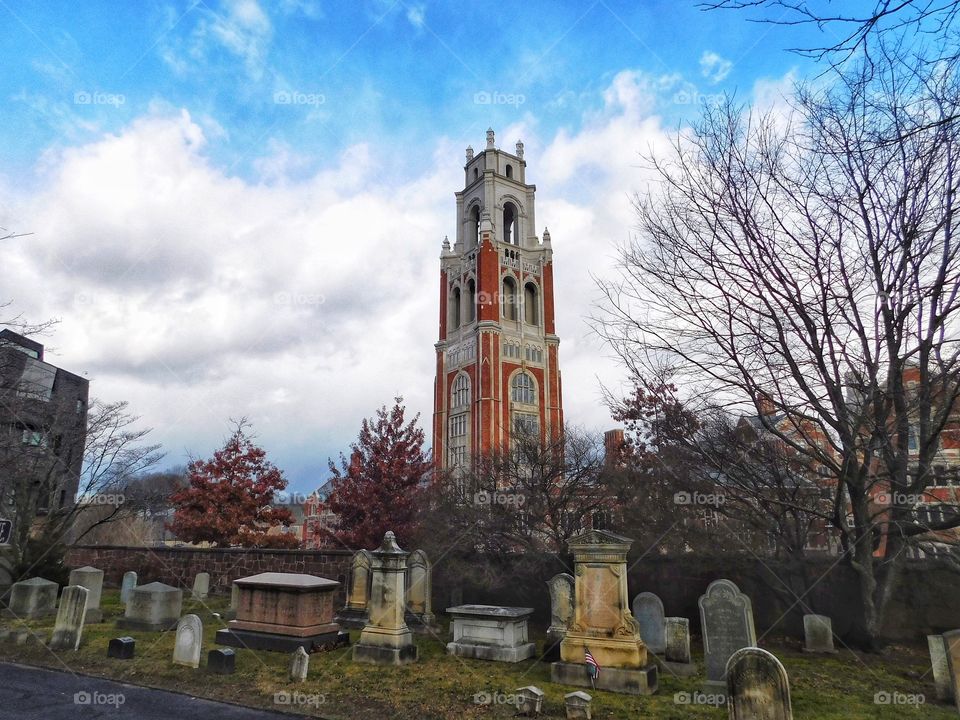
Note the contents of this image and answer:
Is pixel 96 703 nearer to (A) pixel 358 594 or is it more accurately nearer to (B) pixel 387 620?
(B) pixel 387 620

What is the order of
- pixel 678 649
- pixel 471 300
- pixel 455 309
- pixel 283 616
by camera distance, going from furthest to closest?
pixel 455 309
pixel 471 300
pixel 283 616
pixel 678 649

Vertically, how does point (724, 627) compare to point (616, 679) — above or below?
above

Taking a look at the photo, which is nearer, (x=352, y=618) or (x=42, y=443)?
(x=352, y=618)

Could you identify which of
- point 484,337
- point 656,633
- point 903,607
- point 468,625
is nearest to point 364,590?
point 468,625

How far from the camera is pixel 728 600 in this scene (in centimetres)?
888

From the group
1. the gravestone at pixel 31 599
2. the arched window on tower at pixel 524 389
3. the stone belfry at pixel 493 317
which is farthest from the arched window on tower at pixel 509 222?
the gravestone at pixel 31 599

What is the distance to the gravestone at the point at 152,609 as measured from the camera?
12.9 m

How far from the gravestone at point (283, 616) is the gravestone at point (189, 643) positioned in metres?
1.77

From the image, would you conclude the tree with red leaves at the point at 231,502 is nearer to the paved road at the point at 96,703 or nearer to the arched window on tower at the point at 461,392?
the paved road at the point at 96,703

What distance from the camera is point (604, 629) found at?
895cm

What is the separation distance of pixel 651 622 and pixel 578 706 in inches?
174

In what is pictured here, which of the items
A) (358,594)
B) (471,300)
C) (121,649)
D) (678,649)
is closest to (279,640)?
(121,649)

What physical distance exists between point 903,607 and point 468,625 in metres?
9.08

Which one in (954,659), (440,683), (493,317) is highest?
(493,317)
